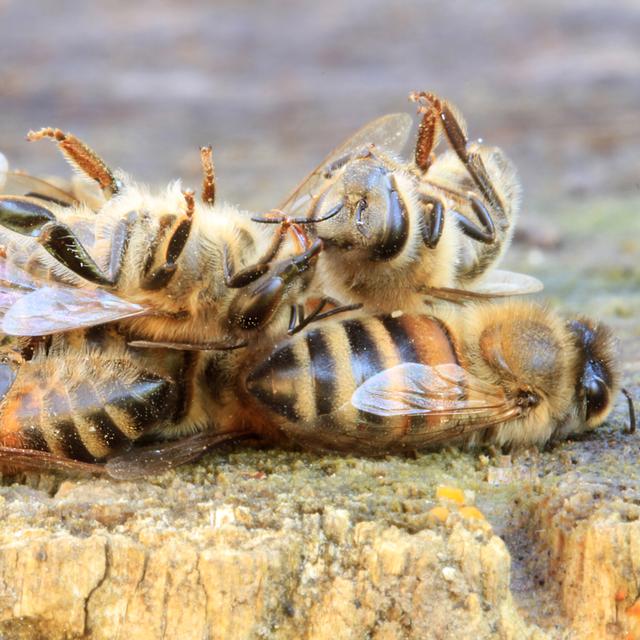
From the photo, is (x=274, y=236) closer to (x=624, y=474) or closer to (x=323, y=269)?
(x=323, y=269)

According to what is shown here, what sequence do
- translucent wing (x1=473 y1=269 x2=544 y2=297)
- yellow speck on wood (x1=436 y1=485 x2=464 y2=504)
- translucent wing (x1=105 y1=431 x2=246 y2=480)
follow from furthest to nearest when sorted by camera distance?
translucent wing (x1=473 y1=269 x2=544 y2=297) → translucent wing (x1=105 y1=431 x2=246 y2=480) → yellow speck on wood (x1=436 y1=485 x2=464 y2=504)

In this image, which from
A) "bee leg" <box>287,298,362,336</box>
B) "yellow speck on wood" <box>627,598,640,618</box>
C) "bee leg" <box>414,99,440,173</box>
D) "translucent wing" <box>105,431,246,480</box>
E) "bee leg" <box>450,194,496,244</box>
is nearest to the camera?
"yellow speck on wood" <box>627,598,640,618</box>

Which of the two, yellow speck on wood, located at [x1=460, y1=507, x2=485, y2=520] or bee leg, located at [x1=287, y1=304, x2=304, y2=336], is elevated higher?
bee leg, located at [x1=287, y1=304, x2=304, y2=336]

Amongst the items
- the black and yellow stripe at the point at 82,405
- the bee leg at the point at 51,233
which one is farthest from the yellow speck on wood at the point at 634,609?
the bee leg at the point at 51,233

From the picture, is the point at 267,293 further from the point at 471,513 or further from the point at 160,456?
the point at 471,513

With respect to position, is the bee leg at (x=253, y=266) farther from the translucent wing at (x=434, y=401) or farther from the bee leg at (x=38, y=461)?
the bee leg at (x=38, y=461)

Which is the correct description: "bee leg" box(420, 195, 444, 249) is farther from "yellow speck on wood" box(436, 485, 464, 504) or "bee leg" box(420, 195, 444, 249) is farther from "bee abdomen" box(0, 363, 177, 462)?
"bee abdomen" box(0, 363, 177, 462)

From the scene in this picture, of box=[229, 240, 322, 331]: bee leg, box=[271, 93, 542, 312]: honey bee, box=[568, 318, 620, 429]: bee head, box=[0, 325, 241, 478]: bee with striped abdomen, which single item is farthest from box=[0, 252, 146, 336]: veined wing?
box=[568, 318, 620, 429]: bee head
